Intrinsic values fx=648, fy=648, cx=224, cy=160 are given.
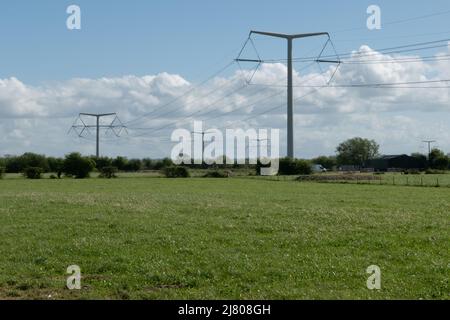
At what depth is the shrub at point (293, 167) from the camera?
11806cm

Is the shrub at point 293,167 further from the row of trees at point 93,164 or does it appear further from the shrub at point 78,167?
the shrub at point 78,167

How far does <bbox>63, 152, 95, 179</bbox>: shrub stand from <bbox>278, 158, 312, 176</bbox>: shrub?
1438 inches

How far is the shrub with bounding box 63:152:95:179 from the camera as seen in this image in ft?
406

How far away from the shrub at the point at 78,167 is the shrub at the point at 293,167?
3653cm

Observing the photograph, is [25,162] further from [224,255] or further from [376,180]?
[224,255]

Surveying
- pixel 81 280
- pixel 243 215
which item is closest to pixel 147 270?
pixel 81 280

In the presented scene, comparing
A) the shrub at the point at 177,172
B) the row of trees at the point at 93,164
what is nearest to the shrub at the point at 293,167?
the row of trees at the point at 93,164

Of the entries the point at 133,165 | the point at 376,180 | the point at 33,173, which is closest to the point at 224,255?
the point at 376,180

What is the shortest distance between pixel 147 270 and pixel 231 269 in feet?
6.44

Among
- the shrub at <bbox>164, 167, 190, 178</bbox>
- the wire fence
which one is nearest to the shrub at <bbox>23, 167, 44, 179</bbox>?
the shrub at <bbox>164, 167, 190, 178</bbox>

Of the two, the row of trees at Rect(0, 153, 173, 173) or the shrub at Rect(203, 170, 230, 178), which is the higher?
the row of trees at Rect(0, 153, 173, 173)

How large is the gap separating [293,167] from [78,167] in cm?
4082

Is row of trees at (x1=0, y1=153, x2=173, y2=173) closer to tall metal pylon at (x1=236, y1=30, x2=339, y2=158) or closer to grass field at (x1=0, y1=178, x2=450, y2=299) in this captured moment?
tall metal pylon at (x1=236, y1=30, x2=339, y2=158)

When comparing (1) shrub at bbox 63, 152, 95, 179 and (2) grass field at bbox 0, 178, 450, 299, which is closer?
(2) grass field at bbox 0, 178, 450, 299
